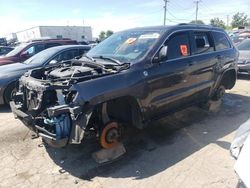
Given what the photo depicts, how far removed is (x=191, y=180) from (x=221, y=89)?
354cm

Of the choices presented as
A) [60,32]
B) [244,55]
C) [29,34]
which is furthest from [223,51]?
[29,34]

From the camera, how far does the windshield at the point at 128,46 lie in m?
4.36

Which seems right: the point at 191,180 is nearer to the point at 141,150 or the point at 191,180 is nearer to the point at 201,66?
the point at 141,150

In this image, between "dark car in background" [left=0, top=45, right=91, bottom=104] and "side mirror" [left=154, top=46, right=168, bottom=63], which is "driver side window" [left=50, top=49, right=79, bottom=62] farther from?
"side mirror" [left=154, top=46, right=168, bottom=63]

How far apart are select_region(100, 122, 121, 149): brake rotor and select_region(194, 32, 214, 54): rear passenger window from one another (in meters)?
2.33

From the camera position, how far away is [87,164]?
3.94 meters

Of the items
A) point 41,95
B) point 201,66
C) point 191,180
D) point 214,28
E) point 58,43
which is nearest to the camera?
point 191,180

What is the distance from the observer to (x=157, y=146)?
4441 millimetres

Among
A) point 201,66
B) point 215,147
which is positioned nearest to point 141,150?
point 215,147

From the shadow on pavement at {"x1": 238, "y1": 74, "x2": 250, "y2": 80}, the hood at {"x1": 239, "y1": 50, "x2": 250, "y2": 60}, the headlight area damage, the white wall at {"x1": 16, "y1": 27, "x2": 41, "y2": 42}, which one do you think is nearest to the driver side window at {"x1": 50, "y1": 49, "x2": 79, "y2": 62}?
the headlight area damage

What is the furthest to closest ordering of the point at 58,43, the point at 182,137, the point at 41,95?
the point at 58,43 → the point at 182,137 → the point at 41,95

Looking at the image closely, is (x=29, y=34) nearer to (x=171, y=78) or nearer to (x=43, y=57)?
(x=43, y=57)

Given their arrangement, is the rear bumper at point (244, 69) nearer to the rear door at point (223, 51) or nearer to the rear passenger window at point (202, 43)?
the rear door at point (223, 51)

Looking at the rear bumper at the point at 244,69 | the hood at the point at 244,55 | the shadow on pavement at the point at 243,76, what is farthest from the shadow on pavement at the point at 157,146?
the shadow on pavement at the point at 243,76
